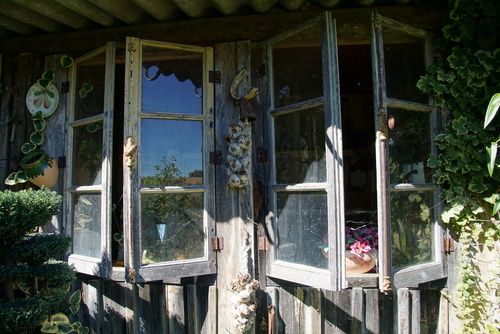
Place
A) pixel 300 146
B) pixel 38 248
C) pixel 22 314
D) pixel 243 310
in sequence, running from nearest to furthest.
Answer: pixel 22 314
pixel 38 248
pixel 243 310
pixel 300 146

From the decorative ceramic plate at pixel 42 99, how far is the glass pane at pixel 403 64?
261cm

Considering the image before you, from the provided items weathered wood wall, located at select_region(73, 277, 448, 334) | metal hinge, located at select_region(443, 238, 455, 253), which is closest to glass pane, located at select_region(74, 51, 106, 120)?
weathered wood wall, located at select_region(73, 277, 448, 334)

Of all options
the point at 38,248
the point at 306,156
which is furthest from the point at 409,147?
the point at 38,248

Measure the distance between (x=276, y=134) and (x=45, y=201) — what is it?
5.29 ft

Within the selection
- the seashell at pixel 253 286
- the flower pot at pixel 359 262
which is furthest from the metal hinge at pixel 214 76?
the flower pot at pixel 359 262

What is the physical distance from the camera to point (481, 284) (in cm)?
271

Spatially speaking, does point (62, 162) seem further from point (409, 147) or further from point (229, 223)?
point (409, 147)

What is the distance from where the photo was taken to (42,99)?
320 centimetres

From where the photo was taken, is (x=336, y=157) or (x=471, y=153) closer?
(x=336, y=157)

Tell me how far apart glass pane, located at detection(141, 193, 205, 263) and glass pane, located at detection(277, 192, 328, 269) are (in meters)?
0.59

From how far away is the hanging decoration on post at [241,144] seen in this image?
110 inches

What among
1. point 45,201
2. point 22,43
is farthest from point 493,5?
point 22,43

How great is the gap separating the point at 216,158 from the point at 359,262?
1.26 metres

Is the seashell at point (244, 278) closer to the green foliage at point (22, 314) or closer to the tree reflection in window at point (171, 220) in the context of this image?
the tree reflection in window at point (171, 220)
